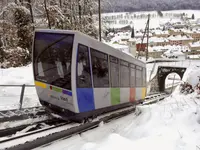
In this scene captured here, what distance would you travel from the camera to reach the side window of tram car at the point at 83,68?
262 inches

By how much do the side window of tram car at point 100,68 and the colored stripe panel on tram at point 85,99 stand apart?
423 mm

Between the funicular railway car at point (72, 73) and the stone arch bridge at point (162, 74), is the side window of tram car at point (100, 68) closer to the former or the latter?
the funicular railway car at point (72, 73)

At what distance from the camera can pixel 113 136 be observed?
5.94 metres

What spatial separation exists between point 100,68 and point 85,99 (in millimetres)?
1234

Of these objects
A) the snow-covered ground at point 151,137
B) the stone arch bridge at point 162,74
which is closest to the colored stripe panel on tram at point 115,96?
the snow-covered ground at point 151,137

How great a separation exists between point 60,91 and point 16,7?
16.3m

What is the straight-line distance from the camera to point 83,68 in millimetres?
6805

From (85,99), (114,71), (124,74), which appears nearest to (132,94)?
(124,74)

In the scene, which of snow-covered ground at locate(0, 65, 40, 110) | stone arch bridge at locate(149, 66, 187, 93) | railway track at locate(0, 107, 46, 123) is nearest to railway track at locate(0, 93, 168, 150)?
railway track at locate(0, 107, 46, 123)

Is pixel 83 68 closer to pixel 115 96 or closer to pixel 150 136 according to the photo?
pixel 150 136

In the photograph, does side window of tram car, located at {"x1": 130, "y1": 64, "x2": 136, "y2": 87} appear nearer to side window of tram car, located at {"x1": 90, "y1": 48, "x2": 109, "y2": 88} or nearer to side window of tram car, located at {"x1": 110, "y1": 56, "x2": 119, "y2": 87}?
side window of tram car, located at {"x1": 110, "y1": 56, "x2": 119, "y2": 87}

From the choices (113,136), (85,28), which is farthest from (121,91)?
(85,28)

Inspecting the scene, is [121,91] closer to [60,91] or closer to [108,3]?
[60,91]

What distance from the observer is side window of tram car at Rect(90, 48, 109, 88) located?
24.1 ft
